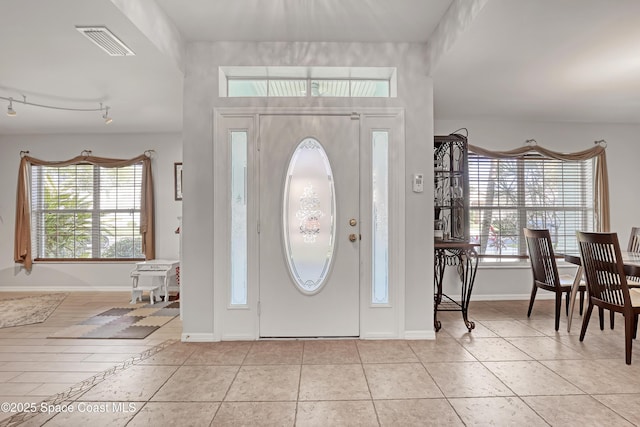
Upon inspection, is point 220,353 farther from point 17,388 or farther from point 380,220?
point 380,220

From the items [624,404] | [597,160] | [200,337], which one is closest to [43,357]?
[200,337]

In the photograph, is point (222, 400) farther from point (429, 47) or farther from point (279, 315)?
point (429, 47)

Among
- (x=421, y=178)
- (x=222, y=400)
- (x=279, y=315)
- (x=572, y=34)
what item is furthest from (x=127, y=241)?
(x=572, y=34)

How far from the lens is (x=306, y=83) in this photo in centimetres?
343

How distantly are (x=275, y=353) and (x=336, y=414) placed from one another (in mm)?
1016

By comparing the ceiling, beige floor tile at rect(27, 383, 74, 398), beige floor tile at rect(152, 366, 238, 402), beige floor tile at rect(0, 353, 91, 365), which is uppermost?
the ceiling

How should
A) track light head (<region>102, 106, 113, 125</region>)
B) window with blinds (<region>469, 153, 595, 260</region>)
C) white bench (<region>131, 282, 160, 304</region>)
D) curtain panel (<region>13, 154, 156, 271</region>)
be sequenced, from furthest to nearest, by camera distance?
curtain panel (<region>13, 154, 156, 271</region>)
window with blinds (<region>469, 153, 595, 260</region>)
white bench (<region>131, 282, 160, 304</region>)
track light head (<region>102, 106, 113, 125</region>)

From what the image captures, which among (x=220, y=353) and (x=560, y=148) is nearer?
(x=220, y=353)

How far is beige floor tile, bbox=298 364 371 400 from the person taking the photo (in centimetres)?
228

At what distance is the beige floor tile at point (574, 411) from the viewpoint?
197 centimetres

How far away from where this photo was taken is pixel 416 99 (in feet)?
10.8

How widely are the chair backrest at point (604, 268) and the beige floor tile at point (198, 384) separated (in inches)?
118

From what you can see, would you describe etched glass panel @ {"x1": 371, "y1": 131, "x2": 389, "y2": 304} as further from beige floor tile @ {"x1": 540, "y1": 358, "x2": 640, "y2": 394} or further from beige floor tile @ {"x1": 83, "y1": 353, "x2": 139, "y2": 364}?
beige floor tile @ {"x1": 83, "y1": 353, "x2": 139, "y2": 364}

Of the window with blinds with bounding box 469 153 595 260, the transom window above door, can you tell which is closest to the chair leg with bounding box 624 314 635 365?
the window with blinds with bounding box 469 153 595 260
